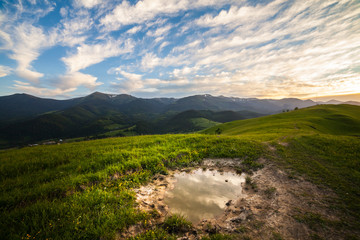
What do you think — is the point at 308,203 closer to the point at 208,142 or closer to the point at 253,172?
Result: the point at 253,172

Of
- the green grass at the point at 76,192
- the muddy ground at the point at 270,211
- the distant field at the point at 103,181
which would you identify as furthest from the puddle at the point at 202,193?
the green grass at the point at 76,192

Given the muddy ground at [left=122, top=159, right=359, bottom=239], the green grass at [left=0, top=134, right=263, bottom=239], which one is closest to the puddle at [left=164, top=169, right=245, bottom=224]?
the muddy ground at [left=122, top=159, right=359, bottom=239]

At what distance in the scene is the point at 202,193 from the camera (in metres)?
7.01

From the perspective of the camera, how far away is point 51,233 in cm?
385

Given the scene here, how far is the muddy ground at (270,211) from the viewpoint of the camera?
460cm

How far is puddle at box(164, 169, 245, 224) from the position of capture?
5.80 meters

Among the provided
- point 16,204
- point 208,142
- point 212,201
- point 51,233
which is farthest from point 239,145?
point 16,204

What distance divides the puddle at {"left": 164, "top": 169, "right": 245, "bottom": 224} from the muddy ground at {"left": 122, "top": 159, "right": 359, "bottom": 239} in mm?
319

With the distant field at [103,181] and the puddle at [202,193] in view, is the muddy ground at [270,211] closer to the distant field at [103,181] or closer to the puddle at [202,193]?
the puddle at [202,193]

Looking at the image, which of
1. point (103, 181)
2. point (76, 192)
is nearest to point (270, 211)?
point (103, 181)

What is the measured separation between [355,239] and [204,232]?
16.0ft

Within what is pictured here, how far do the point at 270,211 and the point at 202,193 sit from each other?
2.93m

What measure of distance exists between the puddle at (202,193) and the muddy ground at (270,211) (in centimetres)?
32

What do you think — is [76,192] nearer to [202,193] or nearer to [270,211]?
[202,193]
